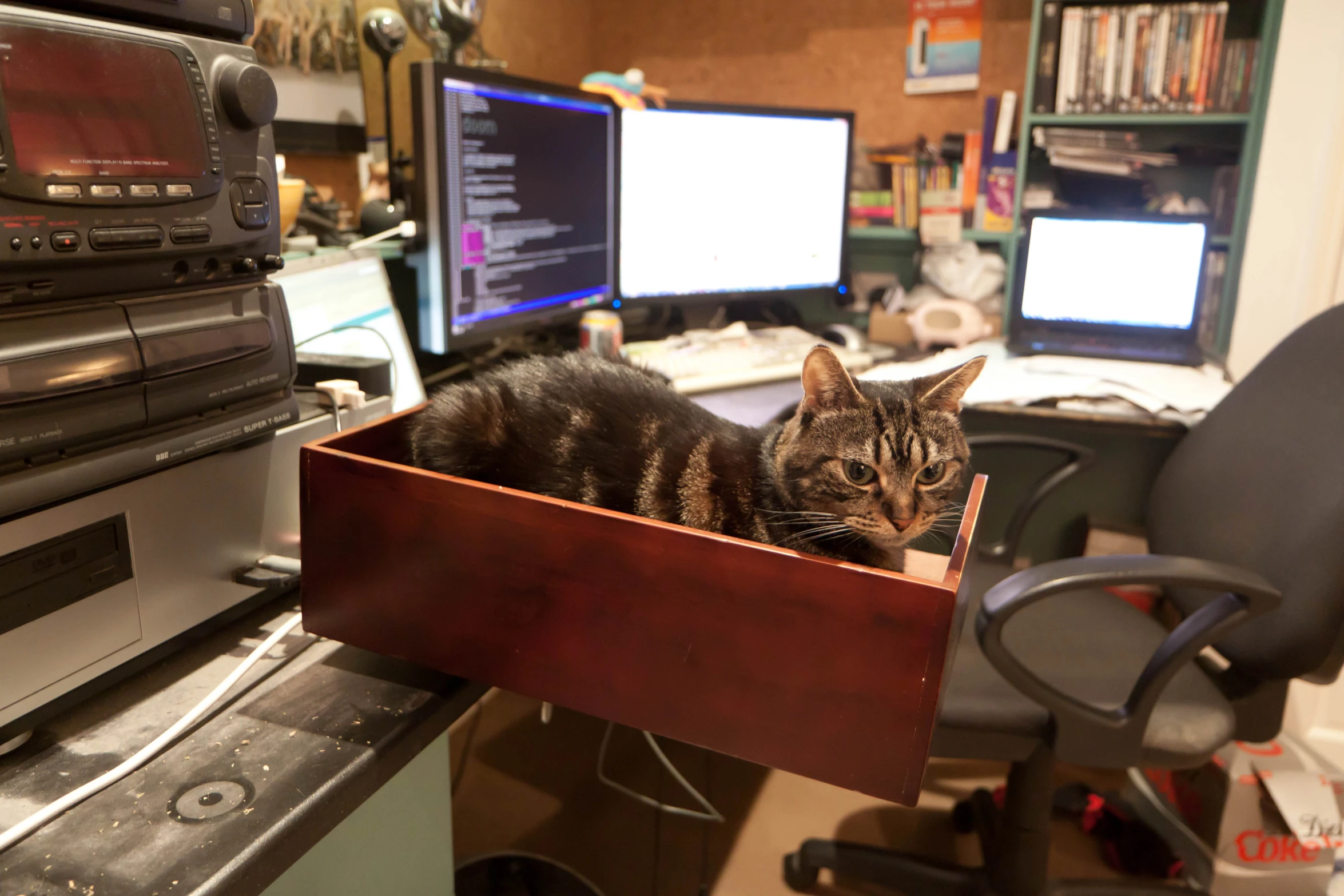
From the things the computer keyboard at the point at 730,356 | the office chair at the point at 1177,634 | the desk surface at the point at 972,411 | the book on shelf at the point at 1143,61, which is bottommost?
the office chair at the point at 1177,634

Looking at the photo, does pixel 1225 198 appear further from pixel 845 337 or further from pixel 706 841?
pixel 706 841

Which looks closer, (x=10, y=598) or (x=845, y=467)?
(x=10, y=598)

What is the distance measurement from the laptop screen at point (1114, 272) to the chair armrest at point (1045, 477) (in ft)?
1.81

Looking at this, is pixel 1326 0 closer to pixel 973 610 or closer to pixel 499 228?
pixel 973 610

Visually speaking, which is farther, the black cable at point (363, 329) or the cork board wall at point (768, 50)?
the cork board wall at point (768, 50)

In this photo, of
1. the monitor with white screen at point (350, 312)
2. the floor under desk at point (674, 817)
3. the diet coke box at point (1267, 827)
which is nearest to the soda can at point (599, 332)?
the monitor with white screen at point (350, 312)

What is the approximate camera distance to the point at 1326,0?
1691 mm

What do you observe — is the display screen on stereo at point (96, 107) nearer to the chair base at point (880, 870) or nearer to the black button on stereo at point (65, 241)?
the black button on stereo at point (65, 241)

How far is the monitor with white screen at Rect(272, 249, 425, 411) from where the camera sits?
1.16 m

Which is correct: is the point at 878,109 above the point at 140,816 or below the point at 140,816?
above

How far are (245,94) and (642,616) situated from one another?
51 centimetres

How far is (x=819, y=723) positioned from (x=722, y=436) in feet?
1.11

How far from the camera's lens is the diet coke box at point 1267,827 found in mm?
1462

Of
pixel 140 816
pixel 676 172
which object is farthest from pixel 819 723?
pixel 676 172
